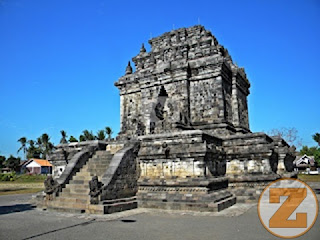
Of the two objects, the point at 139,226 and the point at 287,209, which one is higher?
the point at 139,226

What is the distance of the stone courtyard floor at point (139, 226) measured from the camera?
7.64m

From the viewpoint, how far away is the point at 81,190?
12.5 metres

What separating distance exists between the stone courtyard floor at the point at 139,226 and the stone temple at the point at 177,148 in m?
0.99

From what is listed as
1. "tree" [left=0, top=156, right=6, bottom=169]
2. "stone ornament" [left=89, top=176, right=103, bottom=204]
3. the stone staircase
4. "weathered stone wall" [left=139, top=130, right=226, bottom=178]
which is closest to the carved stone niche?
"weathered stone wall" [left=139, top=130, right=226, bottom=178]

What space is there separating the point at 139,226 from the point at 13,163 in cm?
8060

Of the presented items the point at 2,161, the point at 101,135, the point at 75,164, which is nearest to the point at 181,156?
the point at 75,164

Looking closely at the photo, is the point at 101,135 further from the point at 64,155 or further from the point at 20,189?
the point at 64,155

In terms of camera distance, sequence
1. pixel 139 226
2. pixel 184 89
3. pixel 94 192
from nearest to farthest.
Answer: pixel 139 226 < pixel 94 192 < pixel 184 89

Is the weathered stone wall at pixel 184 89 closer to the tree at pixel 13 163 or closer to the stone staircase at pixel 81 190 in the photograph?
the stone staircase at pixel 81 190

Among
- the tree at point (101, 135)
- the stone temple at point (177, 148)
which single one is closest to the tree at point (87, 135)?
the tree at point (101, 135)

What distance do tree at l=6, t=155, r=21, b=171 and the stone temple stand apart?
221 feet

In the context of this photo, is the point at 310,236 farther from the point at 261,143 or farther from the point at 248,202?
the point at 261,143

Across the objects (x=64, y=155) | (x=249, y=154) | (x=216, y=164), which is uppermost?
(x=64, y=155)

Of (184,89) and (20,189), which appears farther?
(20,189)
